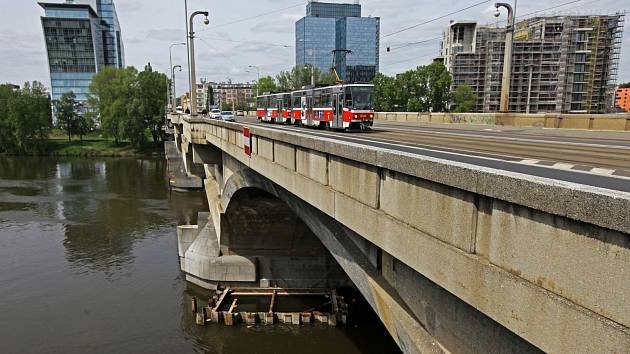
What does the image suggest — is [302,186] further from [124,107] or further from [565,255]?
[124,107]

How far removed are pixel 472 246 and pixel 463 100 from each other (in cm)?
7577

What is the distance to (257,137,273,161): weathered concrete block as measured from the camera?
10492 millimetres

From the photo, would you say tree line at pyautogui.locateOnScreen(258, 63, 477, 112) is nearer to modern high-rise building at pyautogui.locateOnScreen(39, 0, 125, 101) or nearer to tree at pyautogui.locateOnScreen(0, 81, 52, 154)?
tree at pyautogui.locateOnScreen(0, 81, 52, 154)

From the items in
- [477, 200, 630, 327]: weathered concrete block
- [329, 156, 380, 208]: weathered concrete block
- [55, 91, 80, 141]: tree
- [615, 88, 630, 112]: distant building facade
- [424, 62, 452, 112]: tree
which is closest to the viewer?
[477, 200, 630, 327]: weathered concrete block

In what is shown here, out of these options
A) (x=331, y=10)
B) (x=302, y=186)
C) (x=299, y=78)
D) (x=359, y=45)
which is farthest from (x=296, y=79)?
(x=302, y=186)

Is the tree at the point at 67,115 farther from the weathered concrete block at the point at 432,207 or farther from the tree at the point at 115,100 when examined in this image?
A: the weathered concrete block at the point at 432,207

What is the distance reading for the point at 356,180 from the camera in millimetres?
5930

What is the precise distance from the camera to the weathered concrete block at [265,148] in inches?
413

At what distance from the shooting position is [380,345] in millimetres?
17906

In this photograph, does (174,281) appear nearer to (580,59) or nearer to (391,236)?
(391,236)

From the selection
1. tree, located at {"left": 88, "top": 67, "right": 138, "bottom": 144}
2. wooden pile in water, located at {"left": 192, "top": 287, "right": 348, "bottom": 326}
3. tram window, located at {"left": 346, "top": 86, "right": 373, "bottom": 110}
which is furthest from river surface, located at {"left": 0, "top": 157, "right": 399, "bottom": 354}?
tree, located at {"left": 88, "top": 67, "right": 138, "bottom": 144}

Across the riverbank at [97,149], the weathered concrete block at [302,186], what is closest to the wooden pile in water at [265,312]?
the weathered concrete block at [302,186]

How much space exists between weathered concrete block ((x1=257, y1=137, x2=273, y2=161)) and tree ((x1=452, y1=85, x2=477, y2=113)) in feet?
219

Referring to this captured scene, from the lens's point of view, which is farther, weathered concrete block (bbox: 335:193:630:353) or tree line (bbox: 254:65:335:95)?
tree line (bbox: 254:65:335:95)
